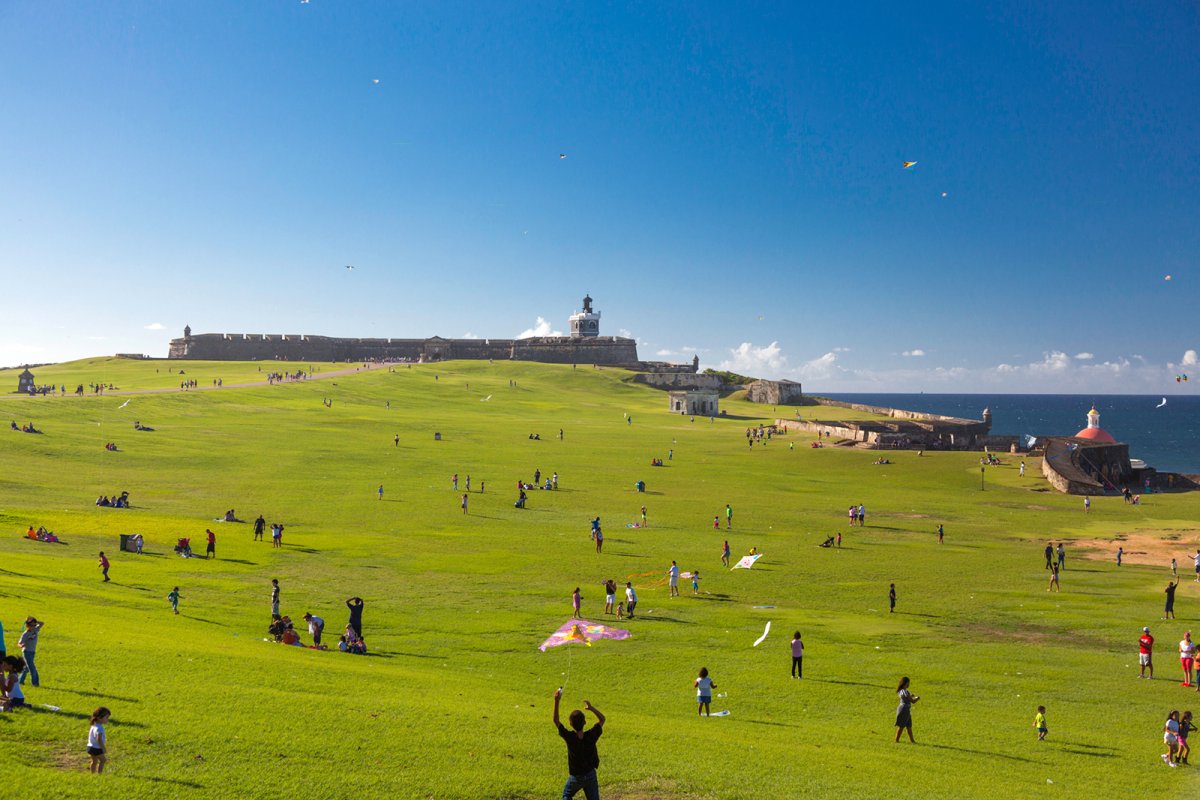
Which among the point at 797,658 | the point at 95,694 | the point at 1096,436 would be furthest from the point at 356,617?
the point at 1096,436

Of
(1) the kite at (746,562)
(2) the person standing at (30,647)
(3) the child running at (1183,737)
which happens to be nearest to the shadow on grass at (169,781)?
(2) the person standing at (30,647)

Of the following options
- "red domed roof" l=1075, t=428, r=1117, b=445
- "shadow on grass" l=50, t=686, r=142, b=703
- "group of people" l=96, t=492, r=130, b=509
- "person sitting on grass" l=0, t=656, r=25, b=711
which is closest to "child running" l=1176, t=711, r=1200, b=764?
"shadow on grass" l=50, t=686, r=142, b=703

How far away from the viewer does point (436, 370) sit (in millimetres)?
130000

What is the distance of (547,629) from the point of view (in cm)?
2486

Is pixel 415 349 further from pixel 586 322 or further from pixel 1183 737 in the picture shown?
pixel 1183 737

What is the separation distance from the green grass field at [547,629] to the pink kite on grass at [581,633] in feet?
1.69

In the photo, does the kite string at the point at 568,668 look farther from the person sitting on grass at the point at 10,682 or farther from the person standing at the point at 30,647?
the person sitting on grass at the point at 10,682

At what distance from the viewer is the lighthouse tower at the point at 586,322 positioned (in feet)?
561

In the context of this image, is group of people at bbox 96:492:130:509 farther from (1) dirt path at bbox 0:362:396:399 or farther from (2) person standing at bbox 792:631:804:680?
(1) dirt path at bbox 0:362:396:399

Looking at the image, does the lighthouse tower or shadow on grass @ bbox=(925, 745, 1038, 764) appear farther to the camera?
the lighthouse tower

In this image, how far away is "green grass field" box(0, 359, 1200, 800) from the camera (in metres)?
14.1

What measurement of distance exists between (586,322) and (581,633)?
149 metres

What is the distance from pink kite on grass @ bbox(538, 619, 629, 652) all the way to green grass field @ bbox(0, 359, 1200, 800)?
51 cm

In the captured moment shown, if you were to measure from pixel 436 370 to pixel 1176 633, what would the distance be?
113204 millimetres
